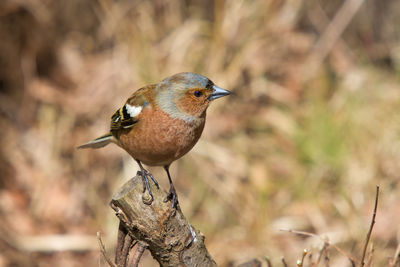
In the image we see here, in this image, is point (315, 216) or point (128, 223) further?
point (315, 216)

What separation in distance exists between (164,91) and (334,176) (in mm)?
3305

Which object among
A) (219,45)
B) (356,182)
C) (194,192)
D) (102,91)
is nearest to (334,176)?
(356,182)

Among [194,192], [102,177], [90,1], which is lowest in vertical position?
[194,192]

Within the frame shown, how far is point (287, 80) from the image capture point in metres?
7.34

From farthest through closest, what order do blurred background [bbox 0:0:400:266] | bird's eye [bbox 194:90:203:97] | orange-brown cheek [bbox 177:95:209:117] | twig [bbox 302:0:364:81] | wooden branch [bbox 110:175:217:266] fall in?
twig [bbox 302:0:364:81], blurred background [bbox 0:0:400:266], bird's eye [bbox 194:90:203:97], orange-brown cheek [bbox 177:95:209:117], wooden branch [bbox 110:175:217:266]

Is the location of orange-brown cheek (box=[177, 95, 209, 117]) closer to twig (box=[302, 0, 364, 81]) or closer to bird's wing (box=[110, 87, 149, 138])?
bird's wing (box=[110, 87, 149, 138])

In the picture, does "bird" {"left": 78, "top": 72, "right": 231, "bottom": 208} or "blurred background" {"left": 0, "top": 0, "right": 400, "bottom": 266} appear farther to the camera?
"blurred background" {"left": 0, "top": 0, "right": 400, "bottom": 266}

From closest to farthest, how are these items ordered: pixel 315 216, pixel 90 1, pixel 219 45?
pixel 315 216
pixel 219 45
pixel 90 1

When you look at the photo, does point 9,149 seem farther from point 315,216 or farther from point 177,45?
point 315,216

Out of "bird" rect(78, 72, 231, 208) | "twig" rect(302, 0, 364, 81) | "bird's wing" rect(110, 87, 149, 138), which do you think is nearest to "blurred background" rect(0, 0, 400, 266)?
"twig" rect(302, 0, 364, 81)

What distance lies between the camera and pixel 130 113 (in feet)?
10.7

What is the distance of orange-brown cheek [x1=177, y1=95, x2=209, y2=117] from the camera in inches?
120

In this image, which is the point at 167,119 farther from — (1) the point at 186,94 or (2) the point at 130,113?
(2) the point at 130,113

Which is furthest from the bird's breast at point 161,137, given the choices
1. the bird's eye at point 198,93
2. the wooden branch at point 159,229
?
the wooden branch at point 159,229
